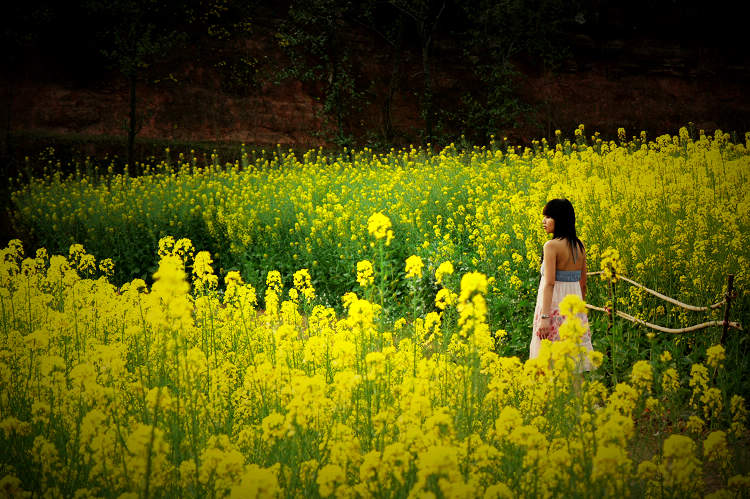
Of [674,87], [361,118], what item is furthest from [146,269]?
[674,87]

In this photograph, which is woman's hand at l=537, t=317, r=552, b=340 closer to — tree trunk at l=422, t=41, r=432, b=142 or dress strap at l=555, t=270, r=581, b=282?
dress strap at l=555, t=270, r=581, b=282

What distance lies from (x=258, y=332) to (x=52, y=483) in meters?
2.01

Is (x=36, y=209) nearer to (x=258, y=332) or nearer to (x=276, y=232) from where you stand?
(x=276, y=232)

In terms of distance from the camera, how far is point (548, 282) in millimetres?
4652

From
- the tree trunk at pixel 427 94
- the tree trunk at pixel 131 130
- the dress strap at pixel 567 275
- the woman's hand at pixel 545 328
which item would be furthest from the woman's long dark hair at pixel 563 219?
the tree trunk at pixel 427 94

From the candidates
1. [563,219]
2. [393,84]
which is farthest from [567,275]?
[393,84]

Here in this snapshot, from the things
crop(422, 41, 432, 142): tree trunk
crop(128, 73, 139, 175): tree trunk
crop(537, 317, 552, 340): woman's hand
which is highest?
crop(422, 41, 432, 142): tree trunk

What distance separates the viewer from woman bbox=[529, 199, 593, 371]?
15.3ft

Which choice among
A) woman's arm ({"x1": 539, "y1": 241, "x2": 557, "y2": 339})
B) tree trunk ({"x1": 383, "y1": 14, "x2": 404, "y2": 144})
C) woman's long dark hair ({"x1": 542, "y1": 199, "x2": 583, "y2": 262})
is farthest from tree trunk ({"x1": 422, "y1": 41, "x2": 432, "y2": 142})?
woman's arm ({"x1": 539, "y1": 241, "x2": 557, "y2": 339})

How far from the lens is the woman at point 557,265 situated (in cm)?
467

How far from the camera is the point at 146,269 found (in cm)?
970

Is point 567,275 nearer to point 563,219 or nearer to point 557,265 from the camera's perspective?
point 557,265

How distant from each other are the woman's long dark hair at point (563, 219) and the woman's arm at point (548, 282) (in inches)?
6.1

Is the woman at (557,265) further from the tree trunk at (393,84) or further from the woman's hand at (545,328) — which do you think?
the tree trunk at (393,84)
